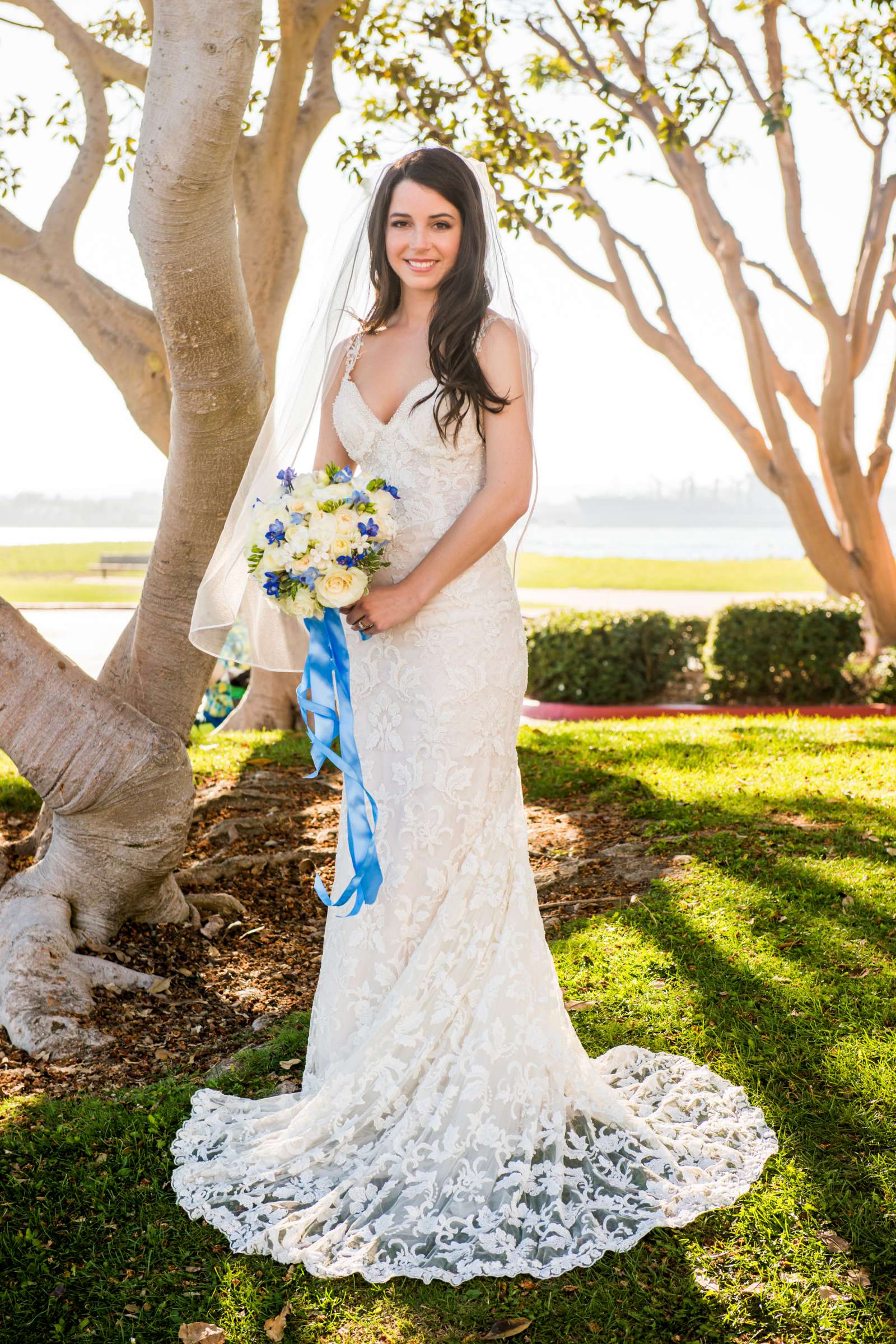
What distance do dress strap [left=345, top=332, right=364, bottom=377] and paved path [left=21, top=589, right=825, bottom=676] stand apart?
9970 millimetres

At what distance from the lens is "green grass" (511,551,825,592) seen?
43.0 metres

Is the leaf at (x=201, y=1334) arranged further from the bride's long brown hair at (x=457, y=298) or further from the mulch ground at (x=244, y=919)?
the bride's long brown hair at (x=457, y=298)

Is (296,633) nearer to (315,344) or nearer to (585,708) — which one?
(315,344)

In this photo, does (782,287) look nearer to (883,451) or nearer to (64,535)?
(883,451)

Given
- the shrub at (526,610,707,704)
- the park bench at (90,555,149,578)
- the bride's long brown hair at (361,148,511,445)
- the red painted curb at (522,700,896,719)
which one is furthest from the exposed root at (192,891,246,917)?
A: the park bench at (90,555,149,578)

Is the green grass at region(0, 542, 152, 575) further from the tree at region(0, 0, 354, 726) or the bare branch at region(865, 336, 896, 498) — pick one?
the tree at region(0, 0, 354, 726)

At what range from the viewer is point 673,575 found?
167 feet

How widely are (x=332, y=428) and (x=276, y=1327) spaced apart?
7.99 feet

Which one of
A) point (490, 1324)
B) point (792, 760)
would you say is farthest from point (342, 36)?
point (490, 1324)

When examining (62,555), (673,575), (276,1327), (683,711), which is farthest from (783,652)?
(62,555)

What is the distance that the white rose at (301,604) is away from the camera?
3035 millimetres

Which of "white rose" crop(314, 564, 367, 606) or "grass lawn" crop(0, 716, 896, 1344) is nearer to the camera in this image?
"grass lawn" crop(0, 716, 896, 1344)

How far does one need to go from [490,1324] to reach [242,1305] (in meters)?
0.60

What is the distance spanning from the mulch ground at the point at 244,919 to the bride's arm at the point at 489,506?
194cm
